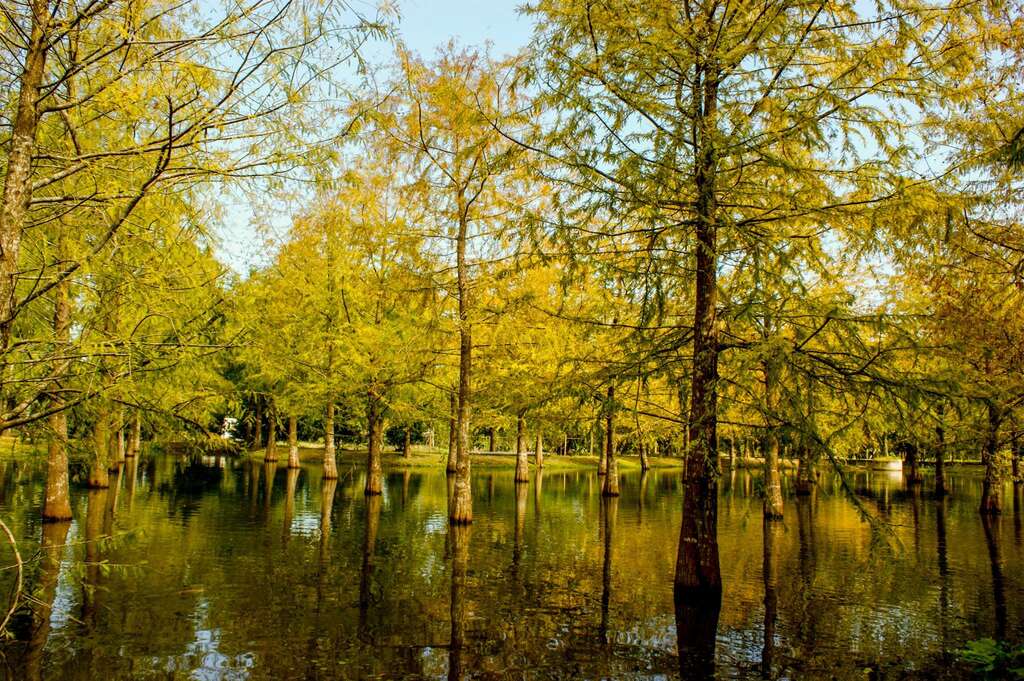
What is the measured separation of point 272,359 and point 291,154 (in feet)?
12.1

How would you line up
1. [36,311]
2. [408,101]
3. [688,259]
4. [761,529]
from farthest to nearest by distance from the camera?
[761,529] → [408,101] → [688,259] → [36,311]

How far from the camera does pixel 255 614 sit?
10461 millimetres

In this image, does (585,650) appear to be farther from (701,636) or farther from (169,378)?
(169,378)

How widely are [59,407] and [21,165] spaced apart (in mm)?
1927

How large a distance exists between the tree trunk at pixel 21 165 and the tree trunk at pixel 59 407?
0.41 metres

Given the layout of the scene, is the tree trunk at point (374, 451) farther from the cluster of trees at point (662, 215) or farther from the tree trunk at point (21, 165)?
the tree trunk at point (21, 165)

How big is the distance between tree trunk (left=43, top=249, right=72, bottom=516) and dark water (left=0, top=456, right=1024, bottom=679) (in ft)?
2.33

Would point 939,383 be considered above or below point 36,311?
below

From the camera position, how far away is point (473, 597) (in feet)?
39.7

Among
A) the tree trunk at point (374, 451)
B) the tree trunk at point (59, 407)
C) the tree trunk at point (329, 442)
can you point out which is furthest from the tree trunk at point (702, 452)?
the tree trunk at point (329, 442)

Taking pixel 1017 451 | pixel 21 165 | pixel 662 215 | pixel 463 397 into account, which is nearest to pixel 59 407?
pixel 21 165

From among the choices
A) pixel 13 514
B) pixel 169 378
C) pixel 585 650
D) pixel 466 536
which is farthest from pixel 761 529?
pixel 13 514

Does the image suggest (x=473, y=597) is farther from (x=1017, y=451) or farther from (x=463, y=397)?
(x=1017, y=451)

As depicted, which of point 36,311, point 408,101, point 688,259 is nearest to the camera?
point 36,311
